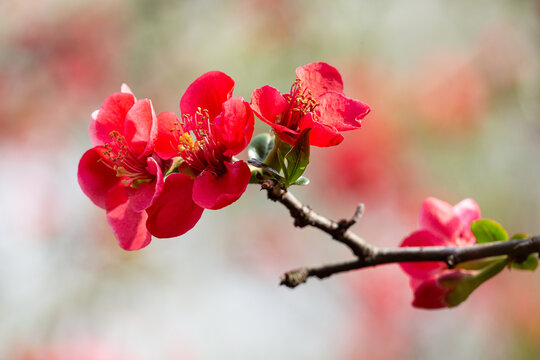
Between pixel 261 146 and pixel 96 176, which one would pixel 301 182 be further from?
pixel 96 176

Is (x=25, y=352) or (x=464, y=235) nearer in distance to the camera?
(x=464, y=235)

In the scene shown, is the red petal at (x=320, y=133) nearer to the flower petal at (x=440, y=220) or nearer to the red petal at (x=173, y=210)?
the red petal at (x=173, y=210)

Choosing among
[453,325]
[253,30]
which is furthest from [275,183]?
[253,30]

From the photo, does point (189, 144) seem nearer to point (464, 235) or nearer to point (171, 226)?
point (171, 226)

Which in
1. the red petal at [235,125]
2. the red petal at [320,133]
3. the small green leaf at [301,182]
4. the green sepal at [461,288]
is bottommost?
the green sepal at [461,288]

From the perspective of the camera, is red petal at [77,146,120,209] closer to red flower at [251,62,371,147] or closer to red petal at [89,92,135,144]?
red petal at [89,92,135,144]

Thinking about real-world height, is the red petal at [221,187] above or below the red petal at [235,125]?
below

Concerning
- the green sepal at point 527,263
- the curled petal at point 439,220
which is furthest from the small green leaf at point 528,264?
the curled petal at point 439,220
